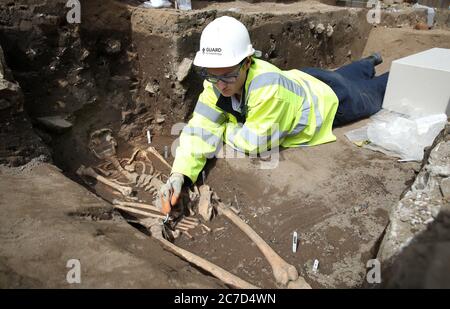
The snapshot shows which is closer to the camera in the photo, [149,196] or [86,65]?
[149,196]

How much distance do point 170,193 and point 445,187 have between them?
2008 millimetres

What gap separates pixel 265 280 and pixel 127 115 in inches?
101

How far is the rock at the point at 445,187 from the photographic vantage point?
2049 millimetres

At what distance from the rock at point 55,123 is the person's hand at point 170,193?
1.32 meters

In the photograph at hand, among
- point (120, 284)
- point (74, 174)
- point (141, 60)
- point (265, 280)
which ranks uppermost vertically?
point (141, 60)

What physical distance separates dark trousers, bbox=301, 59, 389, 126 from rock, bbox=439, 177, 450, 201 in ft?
6.32

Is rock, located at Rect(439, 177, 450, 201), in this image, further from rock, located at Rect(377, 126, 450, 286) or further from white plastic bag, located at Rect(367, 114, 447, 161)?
white plastic bag, located at Rect(367, 114, 447, 161)

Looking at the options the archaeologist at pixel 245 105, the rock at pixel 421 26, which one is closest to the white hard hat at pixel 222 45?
the archaeologist at pixel 245 105

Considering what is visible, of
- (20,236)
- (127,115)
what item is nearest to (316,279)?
(20,236)

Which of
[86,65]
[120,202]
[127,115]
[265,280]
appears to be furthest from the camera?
[127,115]

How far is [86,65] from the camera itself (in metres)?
3.75

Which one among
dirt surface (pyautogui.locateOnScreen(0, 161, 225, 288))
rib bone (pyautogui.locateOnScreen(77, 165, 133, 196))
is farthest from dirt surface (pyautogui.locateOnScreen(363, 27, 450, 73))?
dirt surface (pyautogui.locateOnScreen(0, 161, 225, 288))

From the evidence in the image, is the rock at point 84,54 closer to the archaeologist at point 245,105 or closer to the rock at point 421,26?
the archaeologist at point 245,105

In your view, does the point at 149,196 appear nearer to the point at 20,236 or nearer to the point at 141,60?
the point at 20,236
